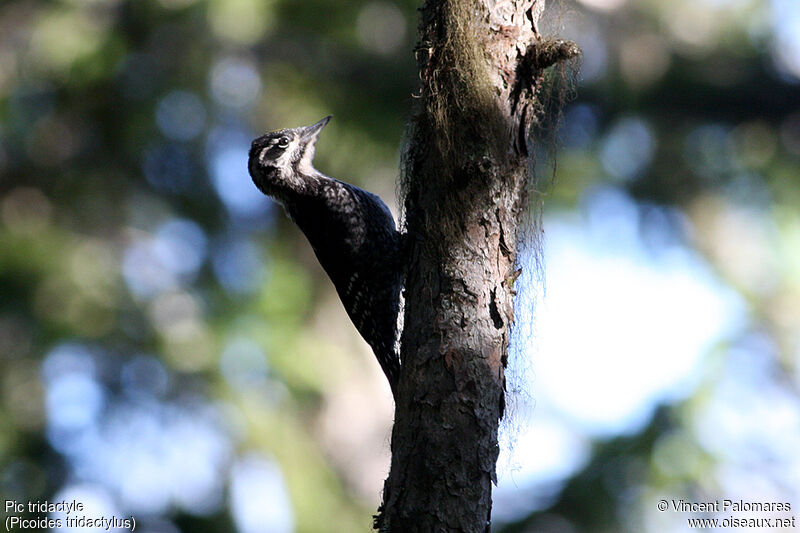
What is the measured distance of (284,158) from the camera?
461 cm

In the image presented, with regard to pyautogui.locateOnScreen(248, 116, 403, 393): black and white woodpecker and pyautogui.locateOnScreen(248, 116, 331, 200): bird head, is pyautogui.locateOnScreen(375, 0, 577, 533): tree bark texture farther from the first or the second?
pyautogui.locateOnScreen(248, 116, 331, 200): bird head

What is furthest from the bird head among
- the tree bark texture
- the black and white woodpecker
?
the tree bark texture

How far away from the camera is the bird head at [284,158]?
179 inches

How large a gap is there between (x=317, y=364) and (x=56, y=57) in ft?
10.5

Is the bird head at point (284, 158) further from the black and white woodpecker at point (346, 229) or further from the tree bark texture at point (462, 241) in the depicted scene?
the tree bark texture at point (462, 241)

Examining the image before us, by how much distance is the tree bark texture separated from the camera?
258 cm

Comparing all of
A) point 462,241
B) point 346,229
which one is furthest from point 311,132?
point 462,241

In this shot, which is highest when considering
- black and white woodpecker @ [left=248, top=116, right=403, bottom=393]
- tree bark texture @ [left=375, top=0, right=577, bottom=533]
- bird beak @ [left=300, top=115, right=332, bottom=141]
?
bird beak @ [left=300, top=115, right=332, bottom=141]

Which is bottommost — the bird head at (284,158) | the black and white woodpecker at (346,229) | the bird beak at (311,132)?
the black and white woodpecker at (346,229)

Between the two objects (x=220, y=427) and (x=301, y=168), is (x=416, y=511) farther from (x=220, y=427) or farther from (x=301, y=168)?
(x=220, y=427)

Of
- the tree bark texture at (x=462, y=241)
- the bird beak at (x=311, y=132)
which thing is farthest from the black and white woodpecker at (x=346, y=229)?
the tree bark texture at (x=462, y=241)

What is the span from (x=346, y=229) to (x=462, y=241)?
1.52 meters

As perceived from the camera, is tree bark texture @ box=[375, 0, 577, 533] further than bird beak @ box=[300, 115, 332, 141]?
No

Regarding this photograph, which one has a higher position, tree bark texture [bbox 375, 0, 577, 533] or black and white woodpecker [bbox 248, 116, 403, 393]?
black and white woodpecker [bbox 248, 116, 403, 393]
